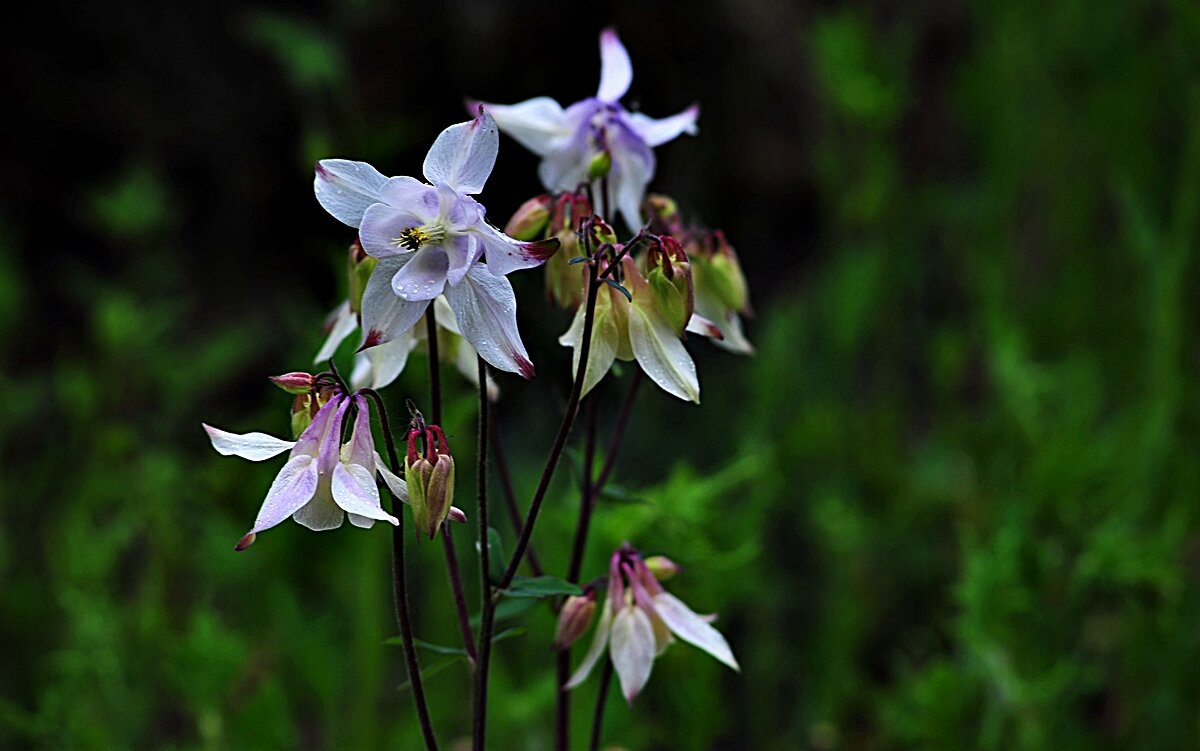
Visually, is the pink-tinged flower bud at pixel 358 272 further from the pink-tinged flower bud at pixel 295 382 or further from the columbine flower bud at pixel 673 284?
the columbine flower bud at pixel 673 284

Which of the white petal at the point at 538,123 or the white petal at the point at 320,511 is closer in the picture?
the white petal at the point at 320,511

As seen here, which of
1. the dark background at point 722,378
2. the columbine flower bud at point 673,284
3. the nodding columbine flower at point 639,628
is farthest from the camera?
the dark background at point 722,378

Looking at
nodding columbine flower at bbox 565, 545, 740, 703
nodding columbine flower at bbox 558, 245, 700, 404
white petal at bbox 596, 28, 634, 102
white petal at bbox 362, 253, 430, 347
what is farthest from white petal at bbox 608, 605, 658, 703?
white petal at bbox 596, 28, 634, 102

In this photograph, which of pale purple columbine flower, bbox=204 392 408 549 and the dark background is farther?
the dark background

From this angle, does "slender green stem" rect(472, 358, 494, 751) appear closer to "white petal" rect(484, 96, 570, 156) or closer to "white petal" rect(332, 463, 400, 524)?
"white petal" rect(332, 463, 400, 524)

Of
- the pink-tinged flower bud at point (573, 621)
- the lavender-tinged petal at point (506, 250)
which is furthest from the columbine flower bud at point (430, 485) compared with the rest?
the pink-tinged flower bud at point (573, 621)

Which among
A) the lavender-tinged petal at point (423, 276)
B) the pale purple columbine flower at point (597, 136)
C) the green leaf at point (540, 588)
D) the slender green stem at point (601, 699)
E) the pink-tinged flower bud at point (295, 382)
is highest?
the pale purple columbine flower at point (597, 136)

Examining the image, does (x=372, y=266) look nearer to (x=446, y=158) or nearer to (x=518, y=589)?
(x=446, y=158)
